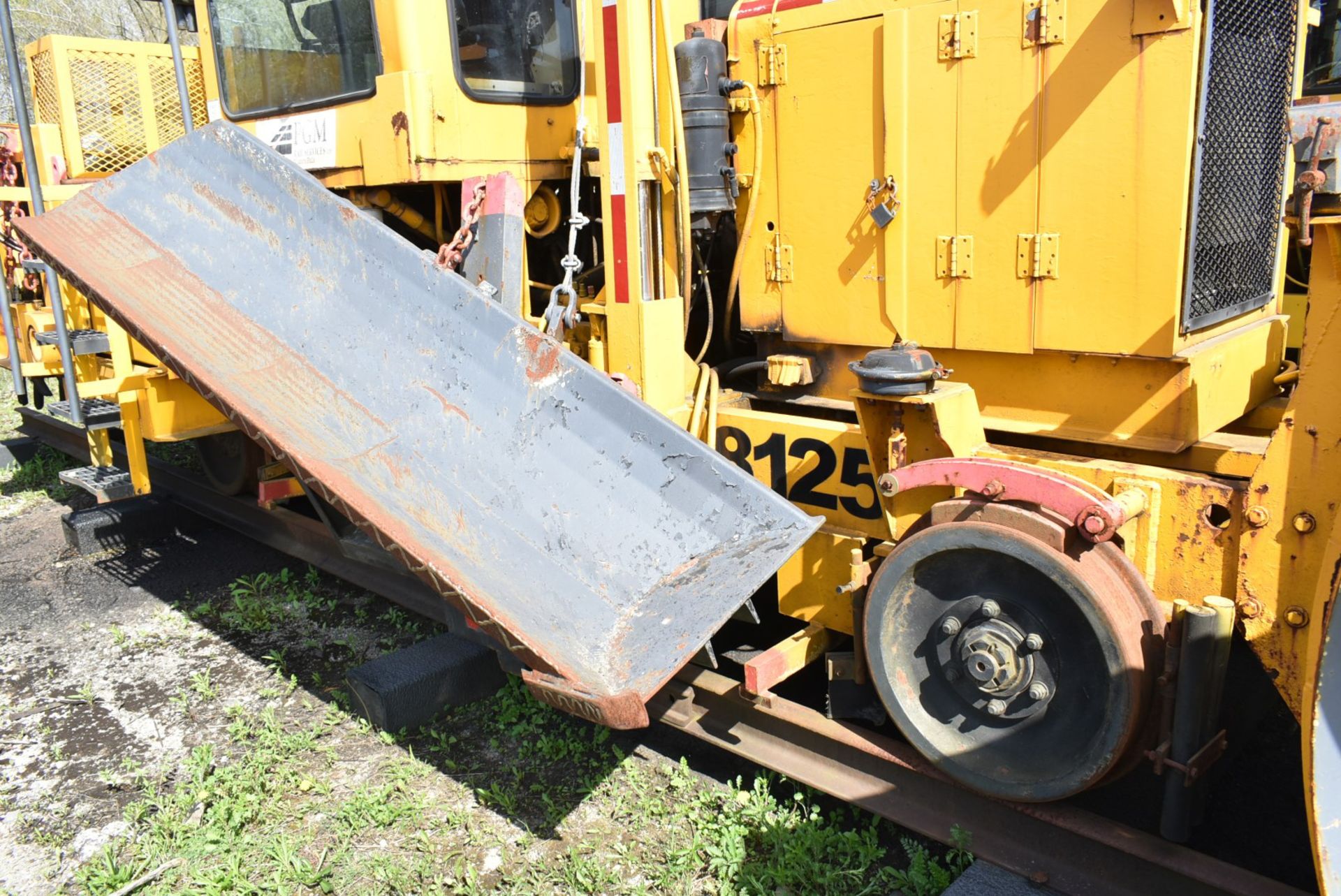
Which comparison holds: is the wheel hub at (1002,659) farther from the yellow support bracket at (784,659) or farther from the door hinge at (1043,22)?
the door hinge at (1043,22)

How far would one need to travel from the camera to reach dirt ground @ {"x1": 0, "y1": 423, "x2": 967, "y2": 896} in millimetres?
2959

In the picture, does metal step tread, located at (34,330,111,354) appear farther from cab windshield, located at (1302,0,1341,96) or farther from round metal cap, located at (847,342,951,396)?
cab windshield, located at (1302,0,1341,96)

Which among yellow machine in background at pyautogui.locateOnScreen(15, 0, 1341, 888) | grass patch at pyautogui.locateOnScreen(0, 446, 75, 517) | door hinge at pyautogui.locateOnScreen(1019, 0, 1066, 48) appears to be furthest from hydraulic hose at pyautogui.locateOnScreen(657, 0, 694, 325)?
grass patch at pyautogui.locateOnScreen(0, 446, 75, 517)

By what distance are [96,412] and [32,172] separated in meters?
1.32

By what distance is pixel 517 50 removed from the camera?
12.6ft

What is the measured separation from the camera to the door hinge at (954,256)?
3061 millimetres

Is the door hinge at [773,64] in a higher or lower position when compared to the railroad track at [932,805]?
higher

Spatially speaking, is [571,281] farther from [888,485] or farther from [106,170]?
[106,170]

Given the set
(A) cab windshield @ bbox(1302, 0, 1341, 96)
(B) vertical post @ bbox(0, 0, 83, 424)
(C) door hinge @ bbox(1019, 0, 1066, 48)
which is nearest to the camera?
(C) door hinge @ bbox(1019, 0, 1066, 48)

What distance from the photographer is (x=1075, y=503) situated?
2.48m

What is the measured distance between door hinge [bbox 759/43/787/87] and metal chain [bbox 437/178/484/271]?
1.05 m

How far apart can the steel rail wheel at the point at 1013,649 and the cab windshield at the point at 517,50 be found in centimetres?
224

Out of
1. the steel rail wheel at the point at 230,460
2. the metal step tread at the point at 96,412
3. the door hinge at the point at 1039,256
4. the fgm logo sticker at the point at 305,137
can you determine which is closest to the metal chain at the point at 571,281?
the fgm logo sticker at the point at 305,137

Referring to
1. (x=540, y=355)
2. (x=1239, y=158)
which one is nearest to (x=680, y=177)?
(x=540, y=355)
